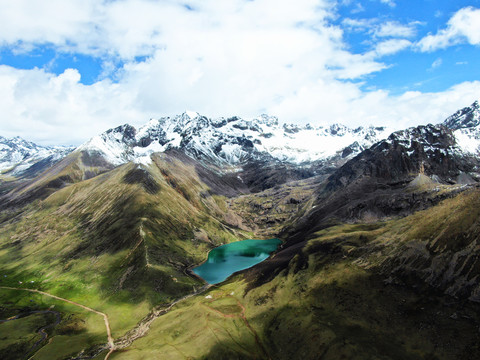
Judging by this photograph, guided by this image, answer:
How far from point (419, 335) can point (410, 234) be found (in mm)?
41125

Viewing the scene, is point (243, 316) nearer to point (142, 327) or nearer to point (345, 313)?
point (345, 313)

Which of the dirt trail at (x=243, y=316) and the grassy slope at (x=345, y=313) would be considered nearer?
the grassy slope at (x=345, y=313)

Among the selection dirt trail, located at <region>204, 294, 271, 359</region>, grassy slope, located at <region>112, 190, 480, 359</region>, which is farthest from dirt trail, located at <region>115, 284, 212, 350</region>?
dirt trail, located at <region>204, 294, 271, 359</region>

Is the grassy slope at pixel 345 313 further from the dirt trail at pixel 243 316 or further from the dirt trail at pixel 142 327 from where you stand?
the dirt trail at pixel 142 327

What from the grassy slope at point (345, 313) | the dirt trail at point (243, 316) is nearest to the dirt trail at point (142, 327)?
Result: the grassy slope at point (345, 313)

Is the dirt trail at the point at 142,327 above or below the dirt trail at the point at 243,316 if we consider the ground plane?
above

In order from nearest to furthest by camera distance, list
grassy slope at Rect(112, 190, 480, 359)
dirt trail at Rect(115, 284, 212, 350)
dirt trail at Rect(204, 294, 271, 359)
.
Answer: grassy slope at Rect(112, 190, 480, 359) → dirt trail at Rect(204, 294, 271, 359) → dirt trail at Rect(115, 284, 212, 350)

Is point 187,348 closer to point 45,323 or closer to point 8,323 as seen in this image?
point 45,323

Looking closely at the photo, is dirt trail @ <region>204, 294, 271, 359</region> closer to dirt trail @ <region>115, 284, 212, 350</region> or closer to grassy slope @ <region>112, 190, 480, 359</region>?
grassy slope @ <region>112, 190, 480, 359</region>

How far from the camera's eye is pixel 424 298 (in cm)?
9069

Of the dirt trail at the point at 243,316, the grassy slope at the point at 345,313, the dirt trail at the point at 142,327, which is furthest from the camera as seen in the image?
the dirt trail at the point at 142,327

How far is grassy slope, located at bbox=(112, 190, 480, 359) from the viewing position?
81750 millimetres

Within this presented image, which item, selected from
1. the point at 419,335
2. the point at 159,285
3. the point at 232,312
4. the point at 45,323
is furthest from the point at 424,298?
the point at 45,323

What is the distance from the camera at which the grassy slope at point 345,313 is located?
268 ft
